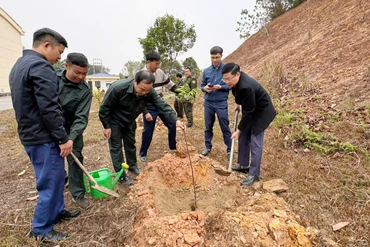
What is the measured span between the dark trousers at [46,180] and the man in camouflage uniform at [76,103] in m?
0.33

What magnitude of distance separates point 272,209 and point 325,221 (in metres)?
0.50

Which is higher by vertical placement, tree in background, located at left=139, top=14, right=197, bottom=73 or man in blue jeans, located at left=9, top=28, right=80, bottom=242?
tree in background, located at left=139, top=14, right=197, bottom=73

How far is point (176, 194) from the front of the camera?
3059 millimetres

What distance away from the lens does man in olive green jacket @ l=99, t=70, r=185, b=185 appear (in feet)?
8.98

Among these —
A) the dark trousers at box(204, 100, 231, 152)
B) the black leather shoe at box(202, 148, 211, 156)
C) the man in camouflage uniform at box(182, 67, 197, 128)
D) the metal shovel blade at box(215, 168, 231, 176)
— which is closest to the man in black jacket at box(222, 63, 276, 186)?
the metal shovel blade at box(215, 168, 231, 176)

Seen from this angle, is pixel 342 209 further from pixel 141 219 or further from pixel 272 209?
pixel 141 219

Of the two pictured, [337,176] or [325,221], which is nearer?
[325,221]

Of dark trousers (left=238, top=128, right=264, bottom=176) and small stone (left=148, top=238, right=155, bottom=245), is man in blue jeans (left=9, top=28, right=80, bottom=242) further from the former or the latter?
dark trousers (left=238, top=128, right=264, bottom=176)

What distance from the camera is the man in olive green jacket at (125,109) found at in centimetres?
274

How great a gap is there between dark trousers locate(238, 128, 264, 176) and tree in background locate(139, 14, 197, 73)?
11.2 m

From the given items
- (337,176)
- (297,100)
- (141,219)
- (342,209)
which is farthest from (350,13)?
(141,219)

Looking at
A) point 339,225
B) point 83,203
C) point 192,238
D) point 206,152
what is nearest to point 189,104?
point 206,152

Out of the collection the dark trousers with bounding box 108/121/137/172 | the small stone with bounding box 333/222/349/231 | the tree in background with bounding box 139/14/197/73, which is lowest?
the small stone with bounding box 333/222/349/231

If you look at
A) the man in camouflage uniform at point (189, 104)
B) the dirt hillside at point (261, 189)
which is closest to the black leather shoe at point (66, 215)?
the dirt hillside at point (261, 189)
